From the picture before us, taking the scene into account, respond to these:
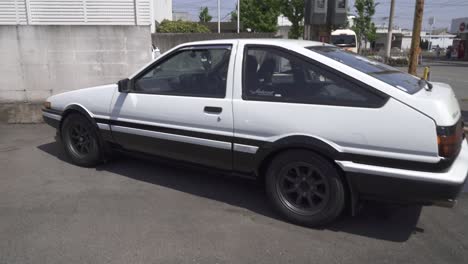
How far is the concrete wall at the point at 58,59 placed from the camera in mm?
8219

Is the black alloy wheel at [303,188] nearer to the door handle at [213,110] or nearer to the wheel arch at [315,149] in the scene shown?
the wheel arch at [315,149]

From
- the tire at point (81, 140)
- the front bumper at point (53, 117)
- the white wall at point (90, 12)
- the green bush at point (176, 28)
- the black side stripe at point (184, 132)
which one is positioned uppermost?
the white wall at point (90, 12)

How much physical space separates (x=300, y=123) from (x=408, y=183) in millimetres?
970

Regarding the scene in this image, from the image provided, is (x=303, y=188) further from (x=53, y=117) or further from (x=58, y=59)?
(x=58, y=59)

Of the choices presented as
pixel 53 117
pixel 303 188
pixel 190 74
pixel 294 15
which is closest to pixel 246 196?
pixel 303 188

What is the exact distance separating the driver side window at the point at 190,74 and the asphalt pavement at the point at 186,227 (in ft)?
3.70

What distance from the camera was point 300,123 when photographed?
11.8ft

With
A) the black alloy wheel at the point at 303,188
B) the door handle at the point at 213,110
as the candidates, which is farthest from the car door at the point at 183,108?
the black alloy wheel at the point at 303,188

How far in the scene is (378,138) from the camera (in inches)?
129

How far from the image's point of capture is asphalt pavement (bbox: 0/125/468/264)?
3314mm

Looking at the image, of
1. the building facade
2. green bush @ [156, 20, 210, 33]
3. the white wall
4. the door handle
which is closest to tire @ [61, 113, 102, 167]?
the door handle

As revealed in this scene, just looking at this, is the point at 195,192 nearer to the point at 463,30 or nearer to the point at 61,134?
the point at 61,134

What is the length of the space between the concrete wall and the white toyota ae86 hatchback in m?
4.03

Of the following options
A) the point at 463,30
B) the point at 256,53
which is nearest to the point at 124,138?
the point at 256,53
